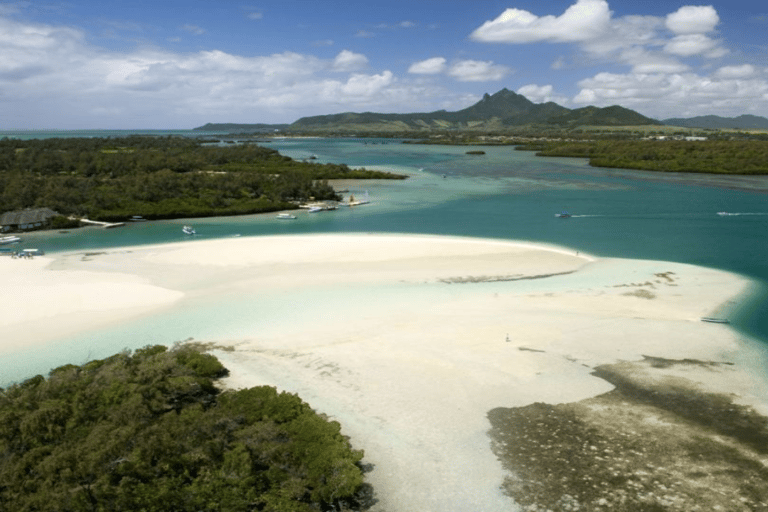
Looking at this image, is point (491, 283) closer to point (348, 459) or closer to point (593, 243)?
point (593, 243)

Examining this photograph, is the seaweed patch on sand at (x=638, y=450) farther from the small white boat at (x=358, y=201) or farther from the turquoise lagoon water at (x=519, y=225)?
the small white boat at (x=358, y=201)

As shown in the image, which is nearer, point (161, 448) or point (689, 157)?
point (161, 448)

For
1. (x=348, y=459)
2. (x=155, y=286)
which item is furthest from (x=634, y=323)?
(x=155, y=286)

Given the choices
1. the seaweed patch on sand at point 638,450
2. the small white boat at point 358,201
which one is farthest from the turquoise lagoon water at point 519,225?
the seaweed patch on sand at point 638,450

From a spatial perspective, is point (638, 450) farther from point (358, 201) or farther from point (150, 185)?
point (150, 185)

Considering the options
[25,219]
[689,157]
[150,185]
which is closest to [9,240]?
[25,219]
